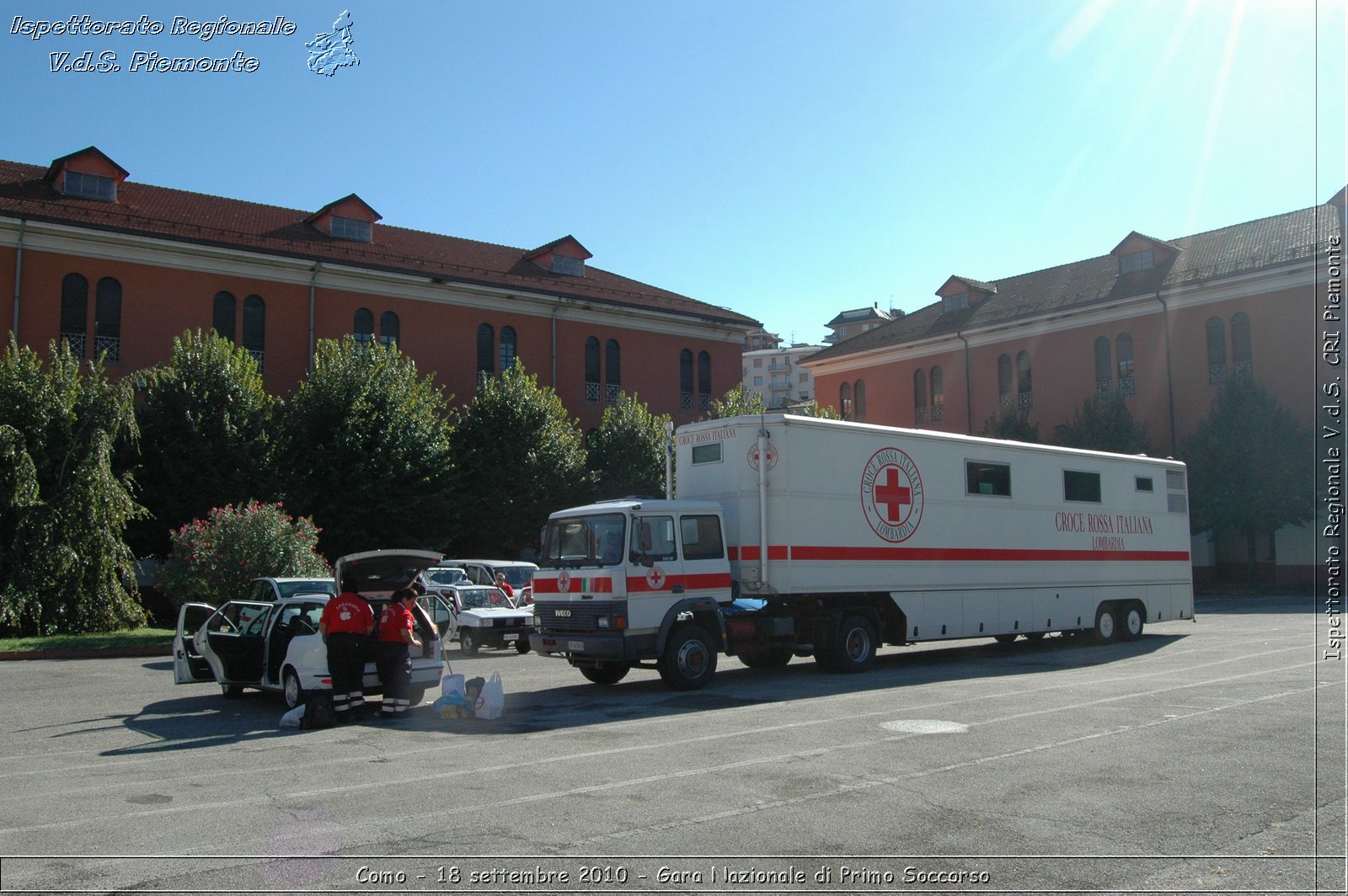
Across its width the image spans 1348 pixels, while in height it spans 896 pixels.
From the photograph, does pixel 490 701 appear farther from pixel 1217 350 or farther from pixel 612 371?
pixel 1217 350

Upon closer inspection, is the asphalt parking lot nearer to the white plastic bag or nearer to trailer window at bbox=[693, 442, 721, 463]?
the white plastic bag

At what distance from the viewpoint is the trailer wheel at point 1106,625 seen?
20844mm

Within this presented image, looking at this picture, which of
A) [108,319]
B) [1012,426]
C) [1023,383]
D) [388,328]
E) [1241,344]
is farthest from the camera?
[1023,383]

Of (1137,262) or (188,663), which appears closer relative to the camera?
(188,663)

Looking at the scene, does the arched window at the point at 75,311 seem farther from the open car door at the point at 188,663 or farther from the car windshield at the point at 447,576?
the open car door at the point at 188,663

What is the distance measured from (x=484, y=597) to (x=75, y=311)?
63.4 ft

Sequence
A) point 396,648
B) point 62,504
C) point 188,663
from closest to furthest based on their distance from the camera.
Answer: point 396,648, point 188,663, point 62,504

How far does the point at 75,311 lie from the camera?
31.9 metres

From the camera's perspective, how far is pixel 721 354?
46.8 metres

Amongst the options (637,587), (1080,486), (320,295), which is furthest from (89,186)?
(1080,486)

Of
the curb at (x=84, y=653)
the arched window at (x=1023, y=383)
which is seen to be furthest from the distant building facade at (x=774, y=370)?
the curb at (x=84, y=653)

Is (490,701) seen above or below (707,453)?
below

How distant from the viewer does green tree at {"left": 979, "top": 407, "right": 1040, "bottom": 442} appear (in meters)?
46.8

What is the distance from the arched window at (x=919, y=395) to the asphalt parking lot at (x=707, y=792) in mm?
39640
